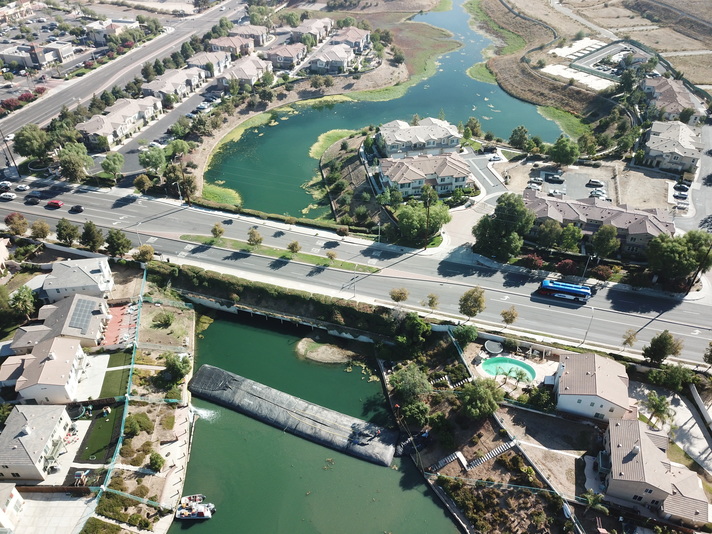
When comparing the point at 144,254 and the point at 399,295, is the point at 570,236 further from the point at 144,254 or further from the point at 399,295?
the point at 144,254

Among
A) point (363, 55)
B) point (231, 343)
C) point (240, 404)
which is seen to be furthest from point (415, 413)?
point (363, 55)

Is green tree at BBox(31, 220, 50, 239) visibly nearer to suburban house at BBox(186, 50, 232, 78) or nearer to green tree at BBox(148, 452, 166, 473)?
green tree at BBox(148, 452, 166, 473)

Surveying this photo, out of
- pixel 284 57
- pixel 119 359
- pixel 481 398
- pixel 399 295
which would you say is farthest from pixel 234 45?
pixel 481 398

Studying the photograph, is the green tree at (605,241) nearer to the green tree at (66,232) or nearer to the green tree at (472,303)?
the green tree at (472,303)

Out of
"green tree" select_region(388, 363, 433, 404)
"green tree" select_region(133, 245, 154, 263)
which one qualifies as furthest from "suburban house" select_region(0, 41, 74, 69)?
"green tree" select_region(388, 363, 433, 404)

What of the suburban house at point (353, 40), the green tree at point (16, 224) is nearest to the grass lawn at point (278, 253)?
the green tree at point (16, 224)

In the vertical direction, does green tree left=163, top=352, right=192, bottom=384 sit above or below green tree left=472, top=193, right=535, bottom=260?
below

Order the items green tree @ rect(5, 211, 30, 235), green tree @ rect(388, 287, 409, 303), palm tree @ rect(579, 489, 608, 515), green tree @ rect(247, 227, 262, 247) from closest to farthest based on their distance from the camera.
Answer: palm tree @ rect(579, 489, 608, 515) → green tree @ rect(388, 287, 409, 303) → green tree @ rect(247, 227, 262, 247) → green tree @ rect(5, 211, 30, 235)
